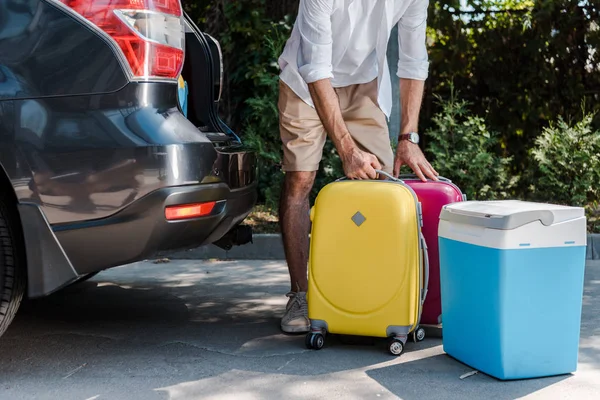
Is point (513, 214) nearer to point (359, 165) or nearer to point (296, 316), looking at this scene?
point (359, 165)

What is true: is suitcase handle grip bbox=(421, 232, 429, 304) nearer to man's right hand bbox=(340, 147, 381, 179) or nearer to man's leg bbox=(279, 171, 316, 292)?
man's right hand bbox=(340, 147, 381, 179)

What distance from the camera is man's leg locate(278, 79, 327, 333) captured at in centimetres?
379

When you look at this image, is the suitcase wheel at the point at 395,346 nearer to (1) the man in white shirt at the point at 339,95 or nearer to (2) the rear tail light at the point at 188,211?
(1) the man in white shirt at the point at 339,95

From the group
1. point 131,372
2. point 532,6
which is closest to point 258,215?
point 532,6

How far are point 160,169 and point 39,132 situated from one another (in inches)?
16.9

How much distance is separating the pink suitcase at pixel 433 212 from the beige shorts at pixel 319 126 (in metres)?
0.42

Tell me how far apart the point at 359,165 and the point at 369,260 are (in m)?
0.42

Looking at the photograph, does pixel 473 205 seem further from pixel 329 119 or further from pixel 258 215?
pixel 258 215

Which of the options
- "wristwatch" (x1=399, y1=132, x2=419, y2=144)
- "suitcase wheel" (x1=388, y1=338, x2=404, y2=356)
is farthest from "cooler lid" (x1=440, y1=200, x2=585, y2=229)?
"wristwatch" (x1=399, y1=132, x2=419, y2=144)

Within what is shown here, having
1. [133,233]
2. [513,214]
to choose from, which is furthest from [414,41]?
[133,233]

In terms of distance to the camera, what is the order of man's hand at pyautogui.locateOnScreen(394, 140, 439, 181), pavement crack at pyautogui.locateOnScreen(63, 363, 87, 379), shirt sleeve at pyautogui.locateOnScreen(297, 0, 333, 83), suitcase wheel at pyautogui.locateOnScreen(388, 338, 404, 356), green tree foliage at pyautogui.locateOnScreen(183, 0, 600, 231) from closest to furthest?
pavement crack at pyautogui.locateOnScreen(63, 363, 87, 379) → suitcase wheel at pyautogui.locateOnScreen(388, 338, 404, 356) → shirt sleeve at pyautogui.locateOnScreen(297, 0, 333, 83) → man's hand at pyautogui.locateOnScreen(394, 140, 439, 181) → green tree foliage at pyautogui.locateOnScreen(183, 0, 600, 231)

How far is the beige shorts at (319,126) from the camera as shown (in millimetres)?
3803

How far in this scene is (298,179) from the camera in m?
3.81

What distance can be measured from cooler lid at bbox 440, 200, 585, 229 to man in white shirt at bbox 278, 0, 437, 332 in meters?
0.62
